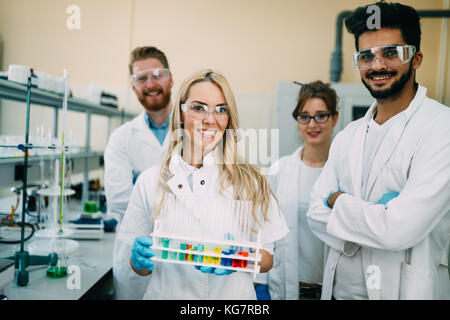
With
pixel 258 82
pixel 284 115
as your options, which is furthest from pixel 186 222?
pixel 258 82

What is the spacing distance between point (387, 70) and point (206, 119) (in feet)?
1.91

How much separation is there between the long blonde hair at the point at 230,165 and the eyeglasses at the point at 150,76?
16 cm

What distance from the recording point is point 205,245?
964 mm

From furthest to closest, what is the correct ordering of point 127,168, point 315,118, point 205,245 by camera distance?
point 127,168 < point 315,118 < point 205,245

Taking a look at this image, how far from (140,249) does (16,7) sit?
115 cm

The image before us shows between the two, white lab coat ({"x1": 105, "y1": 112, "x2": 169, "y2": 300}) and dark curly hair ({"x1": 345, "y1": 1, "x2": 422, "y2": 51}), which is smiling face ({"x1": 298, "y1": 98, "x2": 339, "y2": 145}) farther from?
white lab coat ({"x1": 105, "y1": 112, "x2": 169, "y2": 300})

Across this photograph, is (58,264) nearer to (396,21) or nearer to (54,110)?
(54,110)

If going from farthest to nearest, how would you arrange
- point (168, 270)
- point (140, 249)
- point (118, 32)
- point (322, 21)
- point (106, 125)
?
point (106, 125), point (118, 32), point (322, 21), point (168, 270), point (140, 249)

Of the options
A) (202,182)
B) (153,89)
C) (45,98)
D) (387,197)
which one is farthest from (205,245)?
(45,98)

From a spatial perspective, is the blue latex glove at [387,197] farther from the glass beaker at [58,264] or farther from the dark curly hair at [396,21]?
the glass beaker at [58,264]

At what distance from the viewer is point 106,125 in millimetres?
2148

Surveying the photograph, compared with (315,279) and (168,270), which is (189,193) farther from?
(315,279)

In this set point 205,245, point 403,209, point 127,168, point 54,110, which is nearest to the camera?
point 403,209

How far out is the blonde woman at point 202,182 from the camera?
107cm
